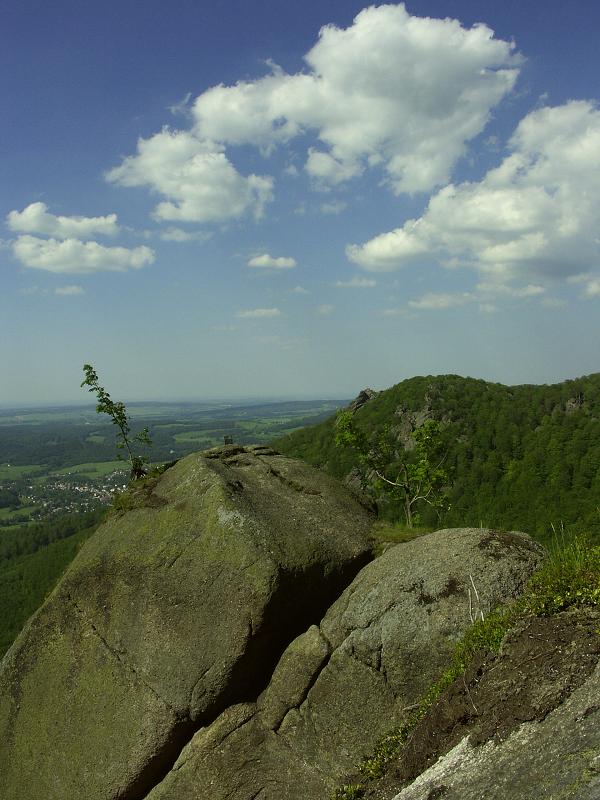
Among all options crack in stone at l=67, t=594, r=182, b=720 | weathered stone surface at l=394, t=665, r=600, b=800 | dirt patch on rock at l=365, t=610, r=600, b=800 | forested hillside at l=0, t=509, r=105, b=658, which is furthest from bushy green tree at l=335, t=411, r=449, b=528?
forested hillside at l=0, t=509, r=105, b=658

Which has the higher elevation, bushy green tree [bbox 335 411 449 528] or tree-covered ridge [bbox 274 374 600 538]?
bushy green tree [bbox 335 411 449 528]

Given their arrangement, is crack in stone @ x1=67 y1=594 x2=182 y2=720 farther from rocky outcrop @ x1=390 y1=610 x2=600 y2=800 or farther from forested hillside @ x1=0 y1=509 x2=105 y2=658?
forested hillside @ x1=0 y1=509 x2=105 y2=658

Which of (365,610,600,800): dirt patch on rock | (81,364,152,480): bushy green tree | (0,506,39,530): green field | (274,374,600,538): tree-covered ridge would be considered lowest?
(0,506,39,530): green field

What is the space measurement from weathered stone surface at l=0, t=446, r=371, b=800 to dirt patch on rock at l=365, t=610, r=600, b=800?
3.26 meters

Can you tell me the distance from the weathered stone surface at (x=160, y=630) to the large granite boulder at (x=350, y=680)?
505 mm

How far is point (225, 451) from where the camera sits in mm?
13766

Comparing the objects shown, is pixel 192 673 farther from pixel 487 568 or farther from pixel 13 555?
pixel 13 555

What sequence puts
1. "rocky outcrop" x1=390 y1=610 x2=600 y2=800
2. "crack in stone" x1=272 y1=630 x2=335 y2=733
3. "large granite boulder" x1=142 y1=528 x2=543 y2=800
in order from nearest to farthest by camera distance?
1. "rocky outcrop" x1=390 y1=610 x2=600 y2=800
2. "large granite boulder" x1=142 y1=528 x2=543 y2=800
3. "crack in stone" x1=272 y1=630 x2=335 y2=733

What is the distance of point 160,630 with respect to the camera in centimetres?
970

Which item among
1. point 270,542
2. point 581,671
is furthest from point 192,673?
point 581,671

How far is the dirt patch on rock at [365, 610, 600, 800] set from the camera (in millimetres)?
5512

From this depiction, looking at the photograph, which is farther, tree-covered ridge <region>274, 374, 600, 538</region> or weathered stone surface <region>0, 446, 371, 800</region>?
tree-covered ridge <region>274, 374, 600, 538</region>

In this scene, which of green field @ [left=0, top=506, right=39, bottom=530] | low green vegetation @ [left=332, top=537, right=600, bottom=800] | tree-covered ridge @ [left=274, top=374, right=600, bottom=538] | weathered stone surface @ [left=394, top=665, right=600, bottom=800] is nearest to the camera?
weathered stone surface @ [left=394, top=665, right=600, bottom=800]

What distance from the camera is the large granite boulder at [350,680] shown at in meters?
8.22
